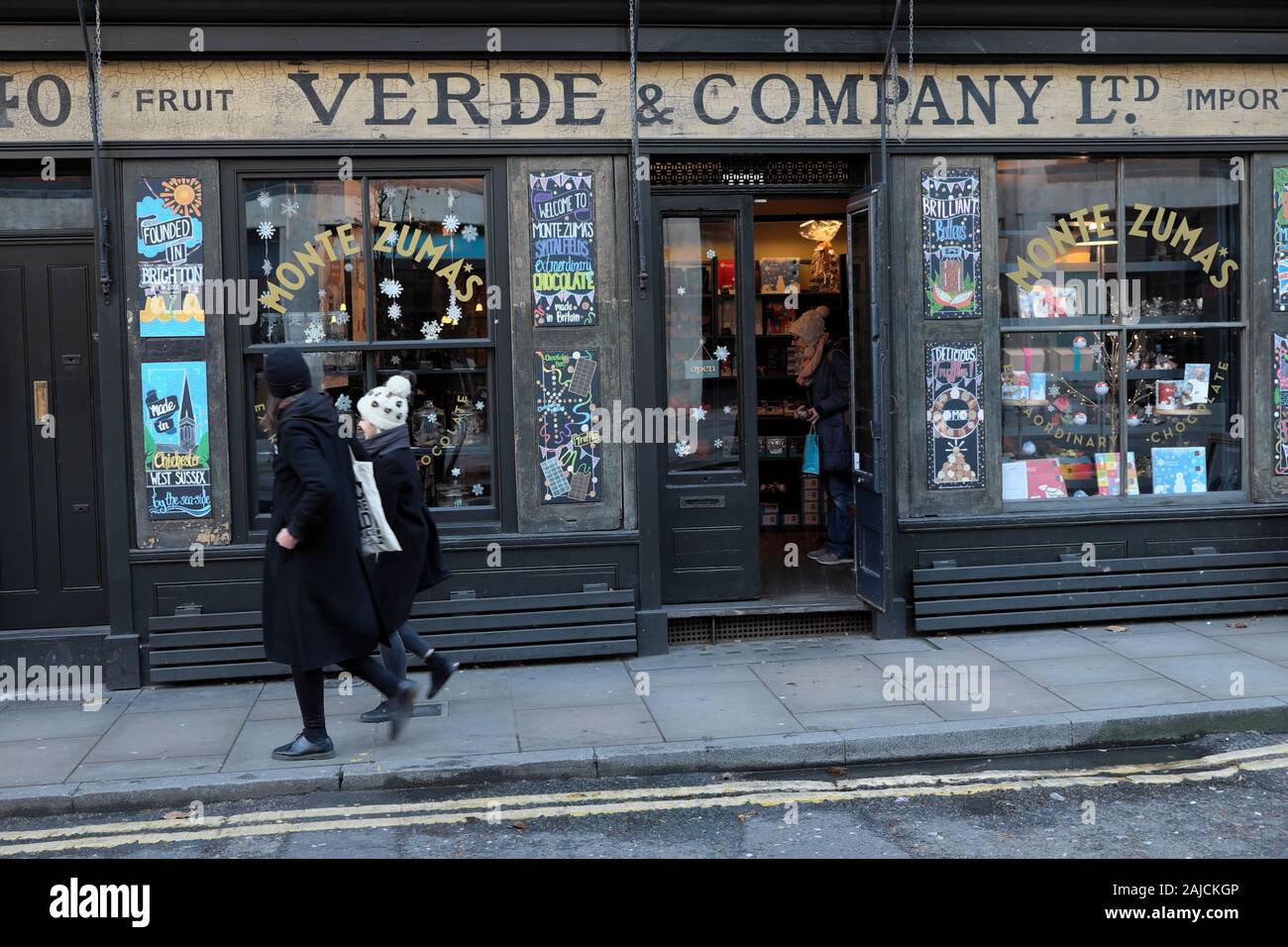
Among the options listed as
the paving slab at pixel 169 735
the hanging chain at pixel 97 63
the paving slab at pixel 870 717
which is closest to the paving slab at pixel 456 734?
the paving slab at pixel 169 735

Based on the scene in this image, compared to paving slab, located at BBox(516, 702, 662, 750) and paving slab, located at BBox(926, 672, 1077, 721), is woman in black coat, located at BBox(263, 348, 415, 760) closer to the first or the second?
paving slab, located at BBox(516, 702, 662, 750)

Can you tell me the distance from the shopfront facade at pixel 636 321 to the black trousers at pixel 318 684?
1.79 meters

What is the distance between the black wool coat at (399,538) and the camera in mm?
7035

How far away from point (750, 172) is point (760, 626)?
10.9 ft

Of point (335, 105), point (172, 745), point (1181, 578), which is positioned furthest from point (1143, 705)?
point (335, 105)

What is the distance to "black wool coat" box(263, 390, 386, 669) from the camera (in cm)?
643

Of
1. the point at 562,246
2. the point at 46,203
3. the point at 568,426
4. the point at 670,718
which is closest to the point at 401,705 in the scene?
the point at 670,718

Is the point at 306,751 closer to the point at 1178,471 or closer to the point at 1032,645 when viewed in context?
the point at 1032,645

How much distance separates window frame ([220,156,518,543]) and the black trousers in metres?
2.06

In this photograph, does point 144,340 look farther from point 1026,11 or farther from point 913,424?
point 1026,11

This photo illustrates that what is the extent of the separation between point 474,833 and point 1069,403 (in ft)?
19.4

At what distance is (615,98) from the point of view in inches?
347

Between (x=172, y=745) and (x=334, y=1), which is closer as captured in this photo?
(x=172, y=745)

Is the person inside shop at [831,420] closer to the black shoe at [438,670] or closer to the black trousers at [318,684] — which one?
the black shoe at [438,670]
